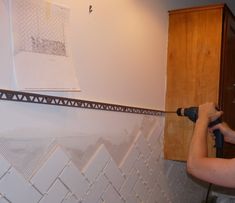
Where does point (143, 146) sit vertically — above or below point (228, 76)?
below

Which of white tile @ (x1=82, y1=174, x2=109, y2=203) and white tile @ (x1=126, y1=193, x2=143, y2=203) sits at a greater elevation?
white tile @ (x1=82, y1=174, x2=109, y2=203)

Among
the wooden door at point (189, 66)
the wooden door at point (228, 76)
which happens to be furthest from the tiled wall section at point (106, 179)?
the wooden door at point (228, 76)

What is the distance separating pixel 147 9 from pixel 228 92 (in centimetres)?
74

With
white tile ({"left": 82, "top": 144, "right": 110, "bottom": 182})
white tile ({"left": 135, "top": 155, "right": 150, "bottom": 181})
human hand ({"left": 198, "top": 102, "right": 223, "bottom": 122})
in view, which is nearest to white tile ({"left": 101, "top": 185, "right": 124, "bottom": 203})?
white tile ({"left": 82, "top": 144, "right": 110, "bottom": 182})

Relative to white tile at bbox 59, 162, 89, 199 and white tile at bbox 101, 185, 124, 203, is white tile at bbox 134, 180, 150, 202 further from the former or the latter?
white tile at bbox 59, 162, 89, 199

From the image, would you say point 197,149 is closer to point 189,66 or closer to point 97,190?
point 97,190

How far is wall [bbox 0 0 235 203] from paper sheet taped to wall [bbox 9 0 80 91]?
4cm

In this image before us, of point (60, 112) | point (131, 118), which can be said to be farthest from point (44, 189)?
point (131, 118)

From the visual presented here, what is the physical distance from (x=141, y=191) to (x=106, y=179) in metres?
0.38

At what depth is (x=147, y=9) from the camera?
1.85 metres

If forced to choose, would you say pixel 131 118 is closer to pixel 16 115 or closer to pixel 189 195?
pixel 16 115

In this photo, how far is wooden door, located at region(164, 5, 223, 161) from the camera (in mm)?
1909

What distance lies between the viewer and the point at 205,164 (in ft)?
3.44

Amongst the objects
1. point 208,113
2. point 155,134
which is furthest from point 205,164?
point 155,134
